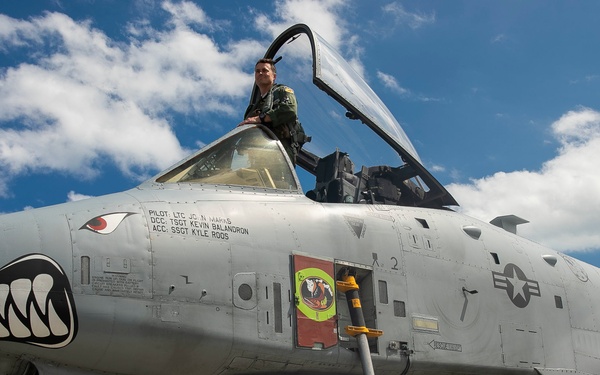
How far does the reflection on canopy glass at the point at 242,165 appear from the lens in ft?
23.9

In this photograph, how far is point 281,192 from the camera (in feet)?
24.8

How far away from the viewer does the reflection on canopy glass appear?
23.9ft

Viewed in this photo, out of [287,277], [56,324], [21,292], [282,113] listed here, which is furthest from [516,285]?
[21,292]

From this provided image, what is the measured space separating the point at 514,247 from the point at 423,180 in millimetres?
1503

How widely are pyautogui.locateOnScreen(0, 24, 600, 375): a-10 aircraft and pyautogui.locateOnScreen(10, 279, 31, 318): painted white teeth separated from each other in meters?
0.01

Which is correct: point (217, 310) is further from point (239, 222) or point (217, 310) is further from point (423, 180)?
point (423, 180)

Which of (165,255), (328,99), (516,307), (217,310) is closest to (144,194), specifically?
(165,255)

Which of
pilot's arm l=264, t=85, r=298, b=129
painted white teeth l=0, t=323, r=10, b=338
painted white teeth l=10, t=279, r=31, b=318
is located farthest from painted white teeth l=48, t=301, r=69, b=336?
pilot's arm l=264, t=85, r=298, b=129

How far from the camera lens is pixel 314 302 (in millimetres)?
6848

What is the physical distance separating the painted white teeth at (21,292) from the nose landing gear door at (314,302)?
2456 millimetres

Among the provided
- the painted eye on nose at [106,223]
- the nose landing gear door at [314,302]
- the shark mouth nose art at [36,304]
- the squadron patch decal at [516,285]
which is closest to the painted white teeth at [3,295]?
the shark mouth nose art at [36,304]

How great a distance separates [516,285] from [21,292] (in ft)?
19.8

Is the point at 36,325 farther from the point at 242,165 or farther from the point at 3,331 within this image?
the point at 242,165

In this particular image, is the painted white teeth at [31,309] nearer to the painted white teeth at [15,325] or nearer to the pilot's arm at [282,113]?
the painted white teeth at [15,325]
